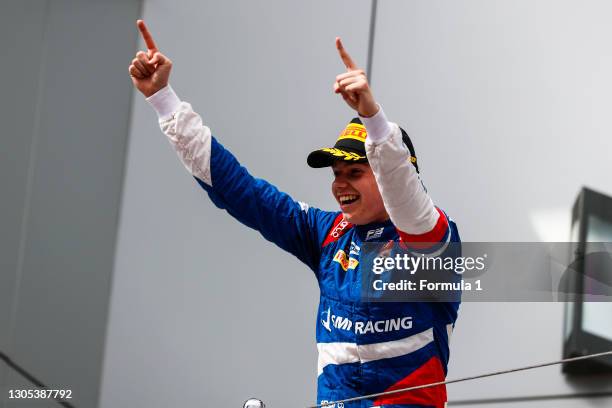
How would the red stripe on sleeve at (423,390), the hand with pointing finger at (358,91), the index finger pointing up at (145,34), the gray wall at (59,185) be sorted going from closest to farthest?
1. the hand with pointing finger at (358,91)
2. the red stripe on sleeve at (423,390)
3. the index finger pointing up at (145,34)
4. the gray wall at (59,185)

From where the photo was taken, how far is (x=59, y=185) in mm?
3326

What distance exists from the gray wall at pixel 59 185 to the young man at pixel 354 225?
4.03ft

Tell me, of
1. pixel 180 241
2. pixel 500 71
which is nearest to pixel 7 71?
pixel 180 241

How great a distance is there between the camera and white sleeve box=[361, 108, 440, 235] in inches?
71.9

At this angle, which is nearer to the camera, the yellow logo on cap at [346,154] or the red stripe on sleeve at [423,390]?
the red stripe on sleeve at [423,390]

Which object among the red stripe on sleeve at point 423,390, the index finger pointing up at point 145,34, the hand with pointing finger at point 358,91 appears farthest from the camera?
the index finger pointing up at point 145,34

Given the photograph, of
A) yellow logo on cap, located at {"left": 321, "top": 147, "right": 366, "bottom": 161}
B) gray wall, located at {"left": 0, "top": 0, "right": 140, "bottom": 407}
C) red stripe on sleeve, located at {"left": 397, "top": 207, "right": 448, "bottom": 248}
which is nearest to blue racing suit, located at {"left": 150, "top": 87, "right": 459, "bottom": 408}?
red stripe on sleeve, located at {"left": 397, "top": 207, "right": 448, "bottom": 248}

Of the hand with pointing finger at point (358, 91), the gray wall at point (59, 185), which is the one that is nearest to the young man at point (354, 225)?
the hand with pointing finger at point (358, 91)

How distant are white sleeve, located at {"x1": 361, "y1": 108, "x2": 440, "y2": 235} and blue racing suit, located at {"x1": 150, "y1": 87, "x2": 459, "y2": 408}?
2cm

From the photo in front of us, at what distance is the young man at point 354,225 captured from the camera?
1.85 meters

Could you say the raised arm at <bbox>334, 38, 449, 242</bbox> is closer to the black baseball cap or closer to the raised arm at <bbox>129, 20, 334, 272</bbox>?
the black baseball cap

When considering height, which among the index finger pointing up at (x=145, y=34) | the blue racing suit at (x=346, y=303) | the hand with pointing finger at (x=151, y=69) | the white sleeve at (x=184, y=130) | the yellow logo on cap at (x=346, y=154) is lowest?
the blue racing suit at (x=346, y=303)

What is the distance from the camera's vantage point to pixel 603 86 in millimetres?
2932

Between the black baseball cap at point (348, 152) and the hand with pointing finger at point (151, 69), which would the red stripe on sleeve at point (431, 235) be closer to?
the black baseball cap at point (348, 152)
